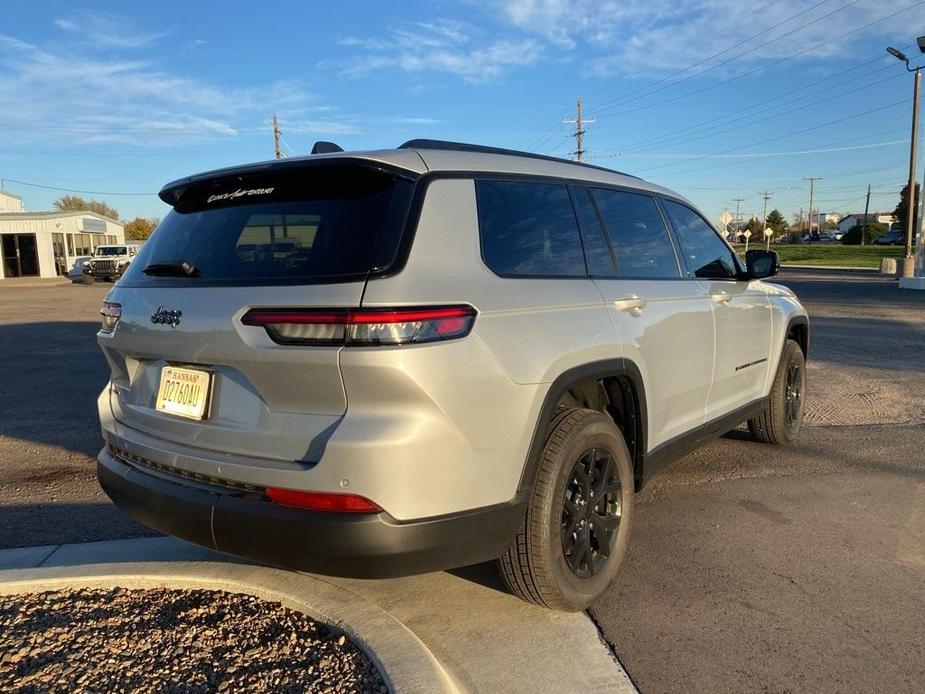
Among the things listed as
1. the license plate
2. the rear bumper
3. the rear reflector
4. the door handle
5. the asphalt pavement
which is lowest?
the asphalt pavement

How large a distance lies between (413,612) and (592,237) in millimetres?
1907

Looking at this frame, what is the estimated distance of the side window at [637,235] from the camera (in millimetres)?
3645

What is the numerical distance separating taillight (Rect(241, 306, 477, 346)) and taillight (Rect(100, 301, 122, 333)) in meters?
0.91

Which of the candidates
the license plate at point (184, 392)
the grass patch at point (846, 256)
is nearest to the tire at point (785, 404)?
the license plate at point (184, 392)

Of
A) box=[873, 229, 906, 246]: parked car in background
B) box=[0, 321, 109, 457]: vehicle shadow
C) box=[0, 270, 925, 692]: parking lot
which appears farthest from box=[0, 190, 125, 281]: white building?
box=[873, 229, 906, 246]: parked car in background

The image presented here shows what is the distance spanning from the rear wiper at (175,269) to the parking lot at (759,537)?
173cm

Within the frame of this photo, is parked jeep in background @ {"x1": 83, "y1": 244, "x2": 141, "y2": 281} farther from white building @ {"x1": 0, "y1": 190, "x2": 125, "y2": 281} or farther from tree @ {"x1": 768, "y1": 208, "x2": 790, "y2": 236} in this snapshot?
tree @ {"x1": 768, "y1": 208, "x2": 790, "y2": 236}

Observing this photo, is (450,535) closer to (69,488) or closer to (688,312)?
(688,312)

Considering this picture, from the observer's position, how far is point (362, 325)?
233 cm

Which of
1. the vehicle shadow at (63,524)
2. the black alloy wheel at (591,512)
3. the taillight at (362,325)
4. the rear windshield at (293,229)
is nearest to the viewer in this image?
the taillight at (362,325)

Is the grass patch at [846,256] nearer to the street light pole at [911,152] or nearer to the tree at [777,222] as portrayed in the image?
the street light pole at [911,152]

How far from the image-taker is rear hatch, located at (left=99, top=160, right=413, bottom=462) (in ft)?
7.95

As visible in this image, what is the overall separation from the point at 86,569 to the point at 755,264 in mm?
4193

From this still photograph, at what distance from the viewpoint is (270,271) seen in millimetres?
2590
